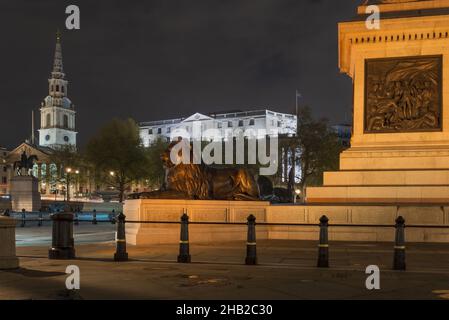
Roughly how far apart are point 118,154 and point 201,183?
56354mm

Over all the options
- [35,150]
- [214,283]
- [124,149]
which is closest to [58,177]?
[124,149]

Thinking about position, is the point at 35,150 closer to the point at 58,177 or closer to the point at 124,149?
the point at 58,177

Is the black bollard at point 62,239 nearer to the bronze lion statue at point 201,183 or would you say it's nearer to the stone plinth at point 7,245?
the stone plinth at point 7,245

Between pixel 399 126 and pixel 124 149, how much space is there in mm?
56729

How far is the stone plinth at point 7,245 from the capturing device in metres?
13.1

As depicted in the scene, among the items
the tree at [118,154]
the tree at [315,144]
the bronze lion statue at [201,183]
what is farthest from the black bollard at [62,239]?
the tree at [118,154]

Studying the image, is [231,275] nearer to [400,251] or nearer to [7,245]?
[400,251]

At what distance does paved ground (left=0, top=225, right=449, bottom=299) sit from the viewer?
9.83m

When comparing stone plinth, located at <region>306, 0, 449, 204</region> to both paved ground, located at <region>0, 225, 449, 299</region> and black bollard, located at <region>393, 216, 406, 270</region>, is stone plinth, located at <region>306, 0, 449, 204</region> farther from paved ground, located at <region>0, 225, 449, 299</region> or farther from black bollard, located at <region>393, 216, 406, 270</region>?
black bollard, located at <region>393, 216, 406, 270</region>

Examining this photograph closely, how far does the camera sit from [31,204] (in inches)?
2665

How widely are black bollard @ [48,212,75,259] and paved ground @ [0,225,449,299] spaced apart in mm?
362

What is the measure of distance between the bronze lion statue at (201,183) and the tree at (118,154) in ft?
183

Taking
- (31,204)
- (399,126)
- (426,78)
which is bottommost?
(31,204)
